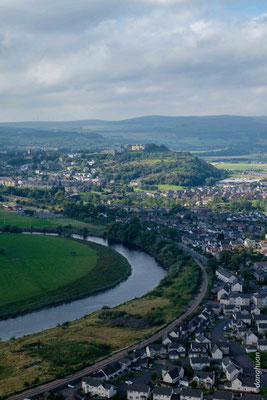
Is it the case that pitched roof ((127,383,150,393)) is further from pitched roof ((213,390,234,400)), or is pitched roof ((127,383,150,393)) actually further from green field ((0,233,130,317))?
green field ((0,233,130,317))

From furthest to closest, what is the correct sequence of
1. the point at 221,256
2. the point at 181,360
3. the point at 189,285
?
1. the point at 221,256
2. the point at 189,285
3. the point at 181,360

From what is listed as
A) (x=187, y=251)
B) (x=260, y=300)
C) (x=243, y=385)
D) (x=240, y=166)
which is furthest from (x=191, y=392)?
(x=240, y=166)

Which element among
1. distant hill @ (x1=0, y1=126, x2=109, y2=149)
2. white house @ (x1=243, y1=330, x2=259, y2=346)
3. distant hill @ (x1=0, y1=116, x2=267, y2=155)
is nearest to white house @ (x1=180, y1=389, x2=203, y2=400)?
white house @ (x1=243, y1=330, x2=259, y2=346)

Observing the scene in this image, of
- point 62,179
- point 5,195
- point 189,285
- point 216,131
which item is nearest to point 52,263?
point 189,285

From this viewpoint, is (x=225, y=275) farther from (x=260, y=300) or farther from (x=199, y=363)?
(x=199, y=363)

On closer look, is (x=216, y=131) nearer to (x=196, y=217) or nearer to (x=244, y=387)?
(x=196, y=217)
